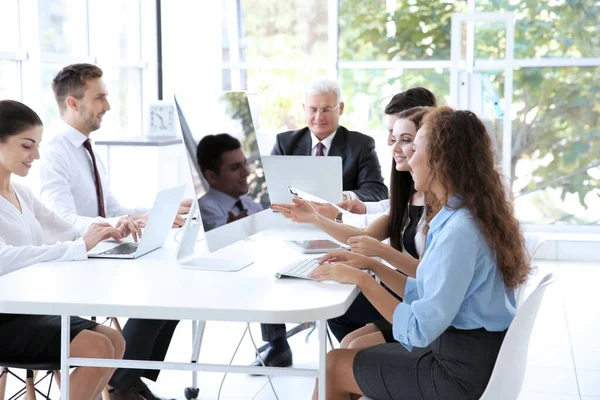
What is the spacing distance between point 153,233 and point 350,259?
2.29 feet

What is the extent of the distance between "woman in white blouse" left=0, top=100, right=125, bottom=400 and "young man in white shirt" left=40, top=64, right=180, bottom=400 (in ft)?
1.19

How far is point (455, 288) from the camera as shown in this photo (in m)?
1.84

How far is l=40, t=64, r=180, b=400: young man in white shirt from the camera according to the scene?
2975mm

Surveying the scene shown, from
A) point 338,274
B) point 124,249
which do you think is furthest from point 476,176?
→ point 124,249

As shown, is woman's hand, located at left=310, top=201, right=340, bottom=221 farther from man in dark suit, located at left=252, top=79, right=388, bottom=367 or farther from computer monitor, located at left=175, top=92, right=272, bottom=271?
man in dark suit, located at left=252, top=79, right=388, bottom=367

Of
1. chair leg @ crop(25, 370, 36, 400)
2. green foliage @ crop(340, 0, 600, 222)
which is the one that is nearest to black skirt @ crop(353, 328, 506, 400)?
chair leg @ crop(25, 370, 36, 400)

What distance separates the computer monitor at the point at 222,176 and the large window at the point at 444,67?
405 centimetres

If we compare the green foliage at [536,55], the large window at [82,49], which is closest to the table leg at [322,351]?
the large window at [82,49]

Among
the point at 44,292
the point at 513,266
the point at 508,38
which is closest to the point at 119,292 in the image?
the point at 44,292

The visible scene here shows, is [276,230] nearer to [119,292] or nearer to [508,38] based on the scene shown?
[119,292]

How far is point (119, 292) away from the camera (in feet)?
6.53

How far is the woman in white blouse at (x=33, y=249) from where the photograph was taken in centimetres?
223

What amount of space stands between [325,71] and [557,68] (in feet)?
6.22

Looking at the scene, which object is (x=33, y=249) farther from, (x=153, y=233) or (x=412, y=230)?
(x=412, y=230)
